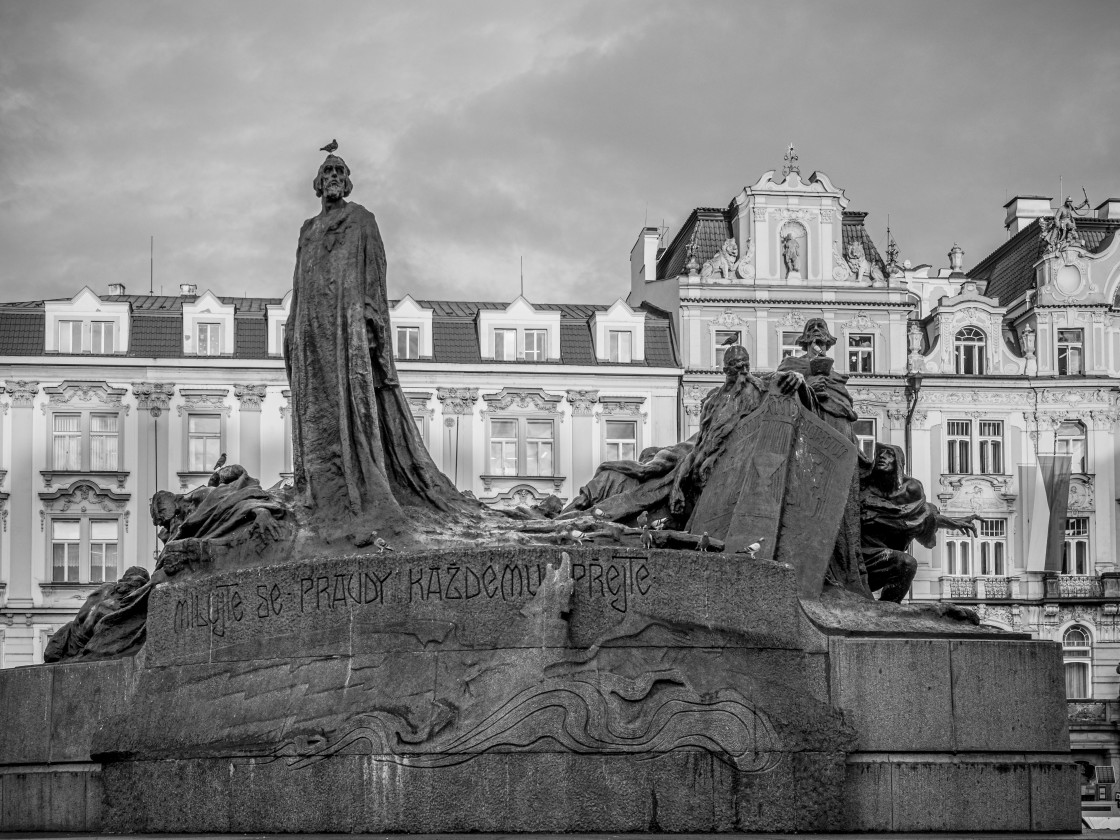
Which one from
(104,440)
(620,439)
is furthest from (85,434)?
(620,439)

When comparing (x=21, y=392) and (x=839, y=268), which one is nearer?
(x=21, y=392)

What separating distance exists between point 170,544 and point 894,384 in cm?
3755

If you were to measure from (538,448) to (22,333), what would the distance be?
41.7 ft

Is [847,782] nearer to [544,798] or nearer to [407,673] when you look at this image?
[544,798]

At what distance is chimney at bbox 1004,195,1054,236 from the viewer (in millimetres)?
60375

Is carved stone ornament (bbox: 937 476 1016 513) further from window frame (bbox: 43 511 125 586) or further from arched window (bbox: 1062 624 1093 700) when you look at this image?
window frame (bbox: 43 511 125 586)

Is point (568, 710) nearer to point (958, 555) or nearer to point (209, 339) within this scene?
point (209, 339)

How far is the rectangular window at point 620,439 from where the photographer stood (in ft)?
159

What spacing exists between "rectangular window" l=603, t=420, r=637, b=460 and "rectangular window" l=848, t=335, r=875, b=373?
5.97 m

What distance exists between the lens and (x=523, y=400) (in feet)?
159

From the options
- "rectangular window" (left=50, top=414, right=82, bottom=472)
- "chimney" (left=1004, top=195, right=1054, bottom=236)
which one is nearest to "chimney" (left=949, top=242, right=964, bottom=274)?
"chimney" (left=1004, top=195, right=1054, bottom=236)

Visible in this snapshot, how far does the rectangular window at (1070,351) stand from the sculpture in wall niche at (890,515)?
36.4m

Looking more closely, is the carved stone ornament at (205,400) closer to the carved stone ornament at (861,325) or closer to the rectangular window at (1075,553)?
the carved stone ornament at (861,325)

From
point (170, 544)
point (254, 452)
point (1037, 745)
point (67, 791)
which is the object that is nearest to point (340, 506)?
point (170, 544)
